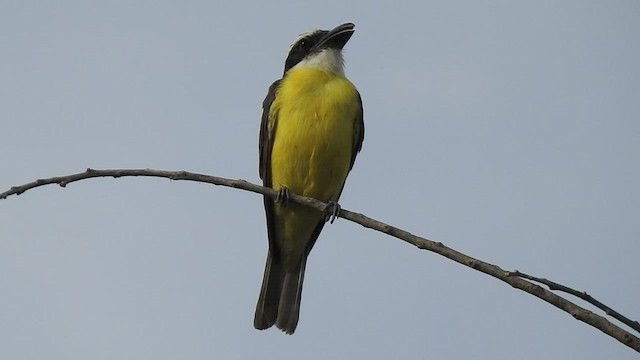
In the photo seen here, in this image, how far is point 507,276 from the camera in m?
3.38

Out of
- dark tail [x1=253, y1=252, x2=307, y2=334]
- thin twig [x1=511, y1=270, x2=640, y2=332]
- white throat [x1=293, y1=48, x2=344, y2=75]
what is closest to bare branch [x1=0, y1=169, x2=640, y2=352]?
thin twig [x1=511, y1=270, x2=640, y2=332]

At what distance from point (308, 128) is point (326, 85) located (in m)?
0.56

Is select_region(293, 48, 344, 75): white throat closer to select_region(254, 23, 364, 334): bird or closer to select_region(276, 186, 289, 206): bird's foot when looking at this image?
select_region(254, 23, 364, 334): bird

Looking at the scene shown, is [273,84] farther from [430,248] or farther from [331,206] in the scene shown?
[430,248]

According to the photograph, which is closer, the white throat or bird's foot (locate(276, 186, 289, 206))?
bird's foot (locate(276, 186, 289, 206))

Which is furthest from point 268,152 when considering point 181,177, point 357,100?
point 181,177

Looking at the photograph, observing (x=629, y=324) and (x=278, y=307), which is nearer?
(x=629, y=324)

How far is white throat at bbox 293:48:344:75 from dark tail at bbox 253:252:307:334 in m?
1.66

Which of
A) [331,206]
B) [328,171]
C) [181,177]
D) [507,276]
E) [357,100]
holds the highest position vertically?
[357,100]

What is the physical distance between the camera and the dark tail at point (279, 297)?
7.65m

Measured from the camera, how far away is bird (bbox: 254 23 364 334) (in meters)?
7.04

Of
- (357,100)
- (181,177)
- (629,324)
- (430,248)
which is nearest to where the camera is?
(629,324)

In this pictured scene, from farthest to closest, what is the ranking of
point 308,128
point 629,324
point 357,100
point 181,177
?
point 357,100, point 308,128, point 181,177, point 629,324

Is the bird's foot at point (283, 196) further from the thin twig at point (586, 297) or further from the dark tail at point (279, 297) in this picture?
the thin twig at point (586, 297)
